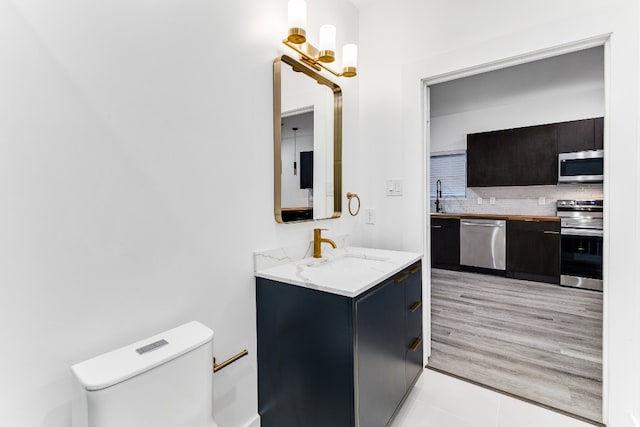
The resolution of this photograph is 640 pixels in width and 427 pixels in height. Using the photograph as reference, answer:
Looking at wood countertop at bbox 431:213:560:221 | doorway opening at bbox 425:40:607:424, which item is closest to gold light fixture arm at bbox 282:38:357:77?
doorway opening at bbox 425:40:607:424

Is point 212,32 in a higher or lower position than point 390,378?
higher

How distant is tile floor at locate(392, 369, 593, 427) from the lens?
1654 mm

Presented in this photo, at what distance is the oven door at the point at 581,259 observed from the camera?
11.9 feet

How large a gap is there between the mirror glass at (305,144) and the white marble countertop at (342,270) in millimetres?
266

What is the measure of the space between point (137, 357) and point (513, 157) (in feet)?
16.1

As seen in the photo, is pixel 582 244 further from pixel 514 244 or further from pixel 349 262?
pixel 349 262

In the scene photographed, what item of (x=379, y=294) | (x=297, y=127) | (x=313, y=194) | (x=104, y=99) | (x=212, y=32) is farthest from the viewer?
(x=313, y=194)

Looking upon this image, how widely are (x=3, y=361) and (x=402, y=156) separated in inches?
85.7

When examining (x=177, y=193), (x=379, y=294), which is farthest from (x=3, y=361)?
(x=379, y=294)

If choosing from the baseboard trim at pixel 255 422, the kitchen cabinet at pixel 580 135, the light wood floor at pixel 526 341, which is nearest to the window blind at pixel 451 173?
the kitchen cabinet at pixel 580 135

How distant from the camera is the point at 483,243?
4.49 metres
